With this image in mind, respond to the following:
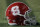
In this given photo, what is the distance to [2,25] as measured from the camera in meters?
2.74

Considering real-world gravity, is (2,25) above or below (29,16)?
below

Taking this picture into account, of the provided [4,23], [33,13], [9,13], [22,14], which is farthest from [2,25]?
[33,13]

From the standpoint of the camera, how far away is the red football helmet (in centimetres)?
264

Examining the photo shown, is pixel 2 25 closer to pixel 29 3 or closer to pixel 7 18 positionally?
pixel 7 18

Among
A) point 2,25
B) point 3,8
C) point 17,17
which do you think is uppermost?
point 3,8

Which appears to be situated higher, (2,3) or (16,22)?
(2,3)

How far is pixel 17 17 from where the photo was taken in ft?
8.74

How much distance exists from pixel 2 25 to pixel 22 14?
48cm

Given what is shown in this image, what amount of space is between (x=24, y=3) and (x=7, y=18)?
0.47 metres

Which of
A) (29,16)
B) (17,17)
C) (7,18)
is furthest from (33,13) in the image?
(7,18)

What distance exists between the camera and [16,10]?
2658 mm

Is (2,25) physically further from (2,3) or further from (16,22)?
(2,3)

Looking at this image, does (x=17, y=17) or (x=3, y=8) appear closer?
(x=17, y=17)

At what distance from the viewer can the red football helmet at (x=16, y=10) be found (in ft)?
8.66
